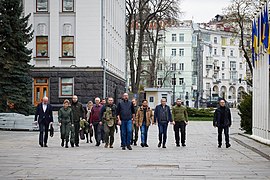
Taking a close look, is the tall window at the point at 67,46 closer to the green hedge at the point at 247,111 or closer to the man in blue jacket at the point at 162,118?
the green hedge at the point at 247,111

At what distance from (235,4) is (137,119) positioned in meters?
34.1

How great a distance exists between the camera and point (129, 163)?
16312 millimetres

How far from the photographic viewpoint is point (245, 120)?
31328 millimetres

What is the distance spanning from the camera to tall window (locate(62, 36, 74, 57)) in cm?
4984

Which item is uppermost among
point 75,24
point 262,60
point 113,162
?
point 75,24

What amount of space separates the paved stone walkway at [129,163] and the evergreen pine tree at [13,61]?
14824 millimetres

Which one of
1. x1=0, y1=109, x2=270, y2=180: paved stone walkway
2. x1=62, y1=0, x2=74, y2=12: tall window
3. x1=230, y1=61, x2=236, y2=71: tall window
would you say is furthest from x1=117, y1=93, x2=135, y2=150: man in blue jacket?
x1=230, y1=61, x2=236, y2=71: tall window

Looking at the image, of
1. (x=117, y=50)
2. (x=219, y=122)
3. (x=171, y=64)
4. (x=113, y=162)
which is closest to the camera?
(x=113, y=162)

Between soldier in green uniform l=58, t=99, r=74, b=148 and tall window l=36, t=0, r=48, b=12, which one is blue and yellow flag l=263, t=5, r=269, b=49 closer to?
soldier in green uniform l=58, t=99, r=74, b=148

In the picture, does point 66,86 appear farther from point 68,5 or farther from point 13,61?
point 13,61

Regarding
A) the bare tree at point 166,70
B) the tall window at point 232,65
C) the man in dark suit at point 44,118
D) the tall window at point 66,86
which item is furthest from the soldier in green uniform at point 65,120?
the tall window at point 232,65

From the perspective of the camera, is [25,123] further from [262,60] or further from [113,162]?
[113,162]

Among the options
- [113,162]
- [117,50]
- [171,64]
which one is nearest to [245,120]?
[113,162]

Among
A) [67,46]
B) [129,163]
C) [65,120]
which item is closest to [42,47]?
[67,46]
